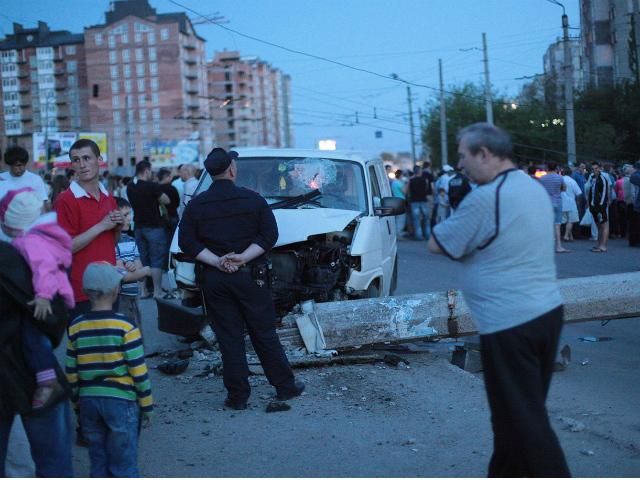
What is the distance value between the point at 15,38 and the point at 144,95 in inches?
2828

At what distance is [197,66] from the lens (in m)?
155

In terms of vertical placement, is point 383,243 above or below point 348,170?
below

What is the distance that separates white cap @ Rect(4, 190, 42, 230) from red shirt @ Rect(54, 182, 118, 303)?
57.3 inches

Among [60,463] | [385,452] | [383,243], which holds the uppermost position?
[383,243]

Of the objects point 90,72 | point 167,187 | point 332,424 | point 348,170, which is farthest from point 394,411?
point 90,72

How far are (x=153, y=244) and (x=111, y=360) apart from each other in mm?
9468

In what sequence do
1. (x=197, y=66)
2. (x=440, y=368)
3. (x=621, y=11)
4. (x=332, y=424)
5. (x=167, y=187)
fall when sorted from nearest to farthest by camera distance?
(x=332, y=424), (x=440, y=368), (x=167, y=187), (x=621, y=11), (x=197, y=66)

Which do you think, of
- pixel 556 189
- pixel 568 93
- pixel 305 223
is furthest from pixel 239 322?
pixel 568 93

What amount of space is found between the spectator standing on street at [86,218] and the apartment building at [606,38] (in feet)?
171

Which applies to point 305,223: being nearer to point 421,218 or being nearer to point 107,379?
point 107,379

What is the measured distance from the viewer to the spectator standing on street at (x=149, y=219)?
45.0ft

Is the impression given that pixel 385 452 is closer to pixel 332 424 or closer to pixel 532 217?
pixel 332 424

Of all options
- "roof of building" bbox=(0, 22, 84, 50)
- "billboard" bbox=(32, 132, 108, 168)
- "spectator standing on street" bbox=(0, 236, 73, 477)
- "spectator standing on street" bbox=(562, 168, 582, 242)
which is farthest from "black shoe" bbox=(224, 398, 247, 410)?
"billboard" bbox=(32, 132, 108, 168)

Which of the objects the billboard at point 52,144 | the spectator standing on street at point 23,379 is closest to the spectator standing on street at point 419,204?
the spectator standing on street at point 23,379
